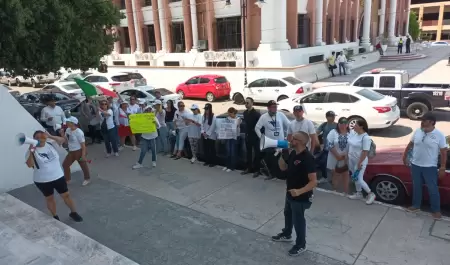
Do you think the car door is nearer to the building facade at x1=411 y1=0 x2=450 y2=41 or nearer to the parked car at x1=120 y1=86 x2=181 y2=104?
the parked car at x1=120 y1=86 x2=181 y2=104

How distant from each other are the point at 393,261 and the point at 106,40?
10.5 m

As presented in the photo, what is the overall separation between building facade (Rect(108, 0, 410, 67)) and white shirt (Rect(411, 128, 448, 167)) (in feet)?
55.1

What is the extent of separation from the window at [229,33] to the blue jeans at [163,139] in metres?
16.9

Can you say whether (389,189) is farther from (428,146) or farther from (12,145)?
(12,145)

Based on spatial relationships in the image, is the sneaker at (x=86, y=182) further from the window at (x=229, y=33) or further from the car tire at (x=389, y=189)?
the window at (x=229, y=33)

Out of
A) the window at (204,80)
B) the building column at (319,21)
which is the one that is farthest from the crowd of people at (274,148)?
the building column at (319,21)

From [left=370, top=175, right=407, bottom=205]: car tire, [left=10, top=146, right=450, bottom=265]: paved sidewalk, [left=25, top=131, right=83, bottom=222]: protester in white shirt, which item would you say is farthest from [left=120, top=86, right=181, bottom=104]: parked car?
[left=370, top=175, right=407, bottom=205]: car tire

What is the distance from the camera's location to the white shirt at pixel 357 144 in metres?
6.01

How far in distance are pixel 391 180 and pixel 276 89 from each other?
35.1ft

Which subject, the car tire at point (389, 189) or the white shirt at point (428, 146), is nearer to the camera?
the white shirt at point (428, 146)

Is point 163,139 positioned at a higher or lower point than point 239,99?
higher

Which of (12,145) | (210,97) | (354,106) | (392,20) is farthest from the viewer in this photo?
(392,20)

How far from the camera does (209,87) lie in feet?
61.8

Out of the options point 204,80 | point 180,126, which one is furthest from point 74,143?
point 204,80
